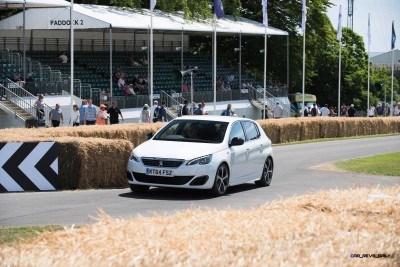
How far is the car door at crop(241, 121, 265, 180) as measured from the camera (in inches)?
786

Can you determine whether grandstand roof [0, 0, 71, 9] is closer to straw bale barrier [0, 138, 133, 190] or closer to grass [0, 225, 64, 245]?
straw bale barrier [0, 138, 133, 190]

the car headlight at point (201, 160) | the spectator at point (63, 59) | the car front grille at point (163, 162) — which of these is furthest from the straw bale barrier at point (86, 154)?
the spectator at point (63, 59)

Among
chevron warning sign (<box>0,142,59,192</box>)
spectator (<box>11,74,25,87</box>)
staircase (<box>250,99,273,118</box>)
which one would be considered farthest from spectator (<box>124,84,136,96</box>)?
chevron warning sign (<box>0,142,59,192</box>)

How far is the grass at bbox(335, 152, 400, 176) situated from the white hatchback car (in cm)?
602

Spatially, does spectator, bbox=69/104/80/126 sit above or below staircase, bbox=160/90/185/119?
below

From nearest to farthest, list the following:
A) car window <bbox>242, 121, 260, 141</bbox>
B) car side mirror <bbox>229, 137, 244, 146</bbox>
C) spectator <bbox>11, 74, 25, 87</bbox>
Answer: car side mirror <bbox>229, 137, 244, 146</bbox> < car window <bbox>242, 121, 260, 141</bbox> < spectator <bbox>11, 74, 25, 87</bbox>

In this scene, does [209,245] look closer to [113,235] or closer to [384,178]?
[113,235]

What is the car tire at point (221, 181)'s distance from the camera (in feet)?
59.9

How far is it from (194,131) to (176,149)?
1.28 metres

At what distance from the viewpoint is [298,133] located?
146 ft

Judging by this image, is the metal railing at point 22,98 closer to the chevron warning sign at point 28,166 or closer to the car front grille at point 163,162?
the chevron warning sign at point 28,166

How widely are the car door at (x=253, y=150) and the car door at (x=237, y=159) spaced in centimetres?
19

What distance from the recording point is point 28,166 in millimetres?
19016


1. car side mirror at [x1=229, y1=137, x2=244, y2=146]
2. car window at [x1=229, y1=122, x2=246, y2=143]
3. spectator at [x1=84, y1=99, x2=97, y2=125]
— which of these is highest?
spectator at [x1=84, y1=99, x2=97, y2=125]
